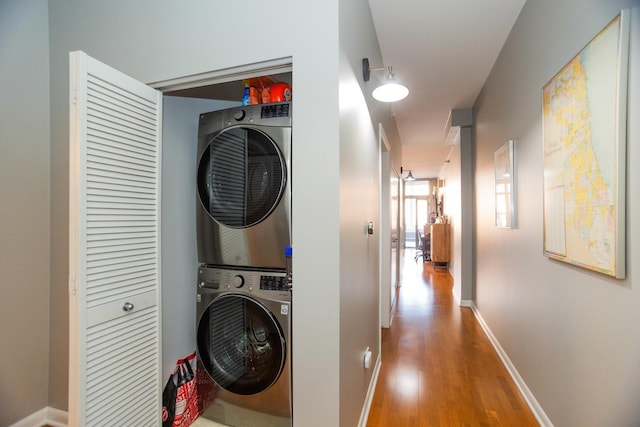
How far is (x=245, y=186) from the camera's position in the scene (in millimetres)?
1688

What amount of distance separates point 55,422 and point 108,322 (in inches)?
45.5

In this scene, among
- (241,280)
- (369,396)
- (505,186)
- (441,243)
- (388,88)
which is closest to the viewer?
(241,280)

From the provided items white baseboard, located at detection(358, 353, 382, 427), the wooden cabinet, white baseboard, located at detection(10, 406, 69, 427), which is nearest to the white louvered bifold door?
white baseboard, located at detection(10, 406, 69, 427)

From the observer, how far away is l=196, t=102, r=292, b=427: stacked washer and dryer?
5.11ft

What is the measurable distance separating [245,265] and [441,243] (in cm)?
661

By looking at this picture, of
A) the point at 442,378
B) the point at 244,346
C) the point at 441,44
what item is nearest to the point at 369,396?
the point at 442,378

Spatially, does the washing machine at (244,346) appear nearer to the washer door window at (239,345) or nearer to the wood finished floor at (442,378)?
the washer door window at (239,345)

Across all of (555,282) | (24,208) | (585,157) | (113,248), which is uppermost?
(585,157)

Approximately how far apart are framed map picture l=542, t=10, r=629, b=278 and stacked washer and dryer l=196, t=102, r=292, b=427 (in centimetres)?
140

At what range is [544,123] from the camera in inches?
72.6

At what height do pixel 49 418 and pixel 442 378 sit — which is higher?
pixel 49 418

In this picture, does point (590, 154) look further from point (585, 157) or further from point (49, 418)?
point (49, 418)

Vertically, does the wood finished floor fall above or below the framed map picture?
below

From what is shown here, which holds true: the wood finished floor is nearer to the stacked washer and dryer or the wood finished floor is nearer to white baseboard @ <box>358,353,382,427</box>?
white baseboard @ <box>358,353,382,427</box>
